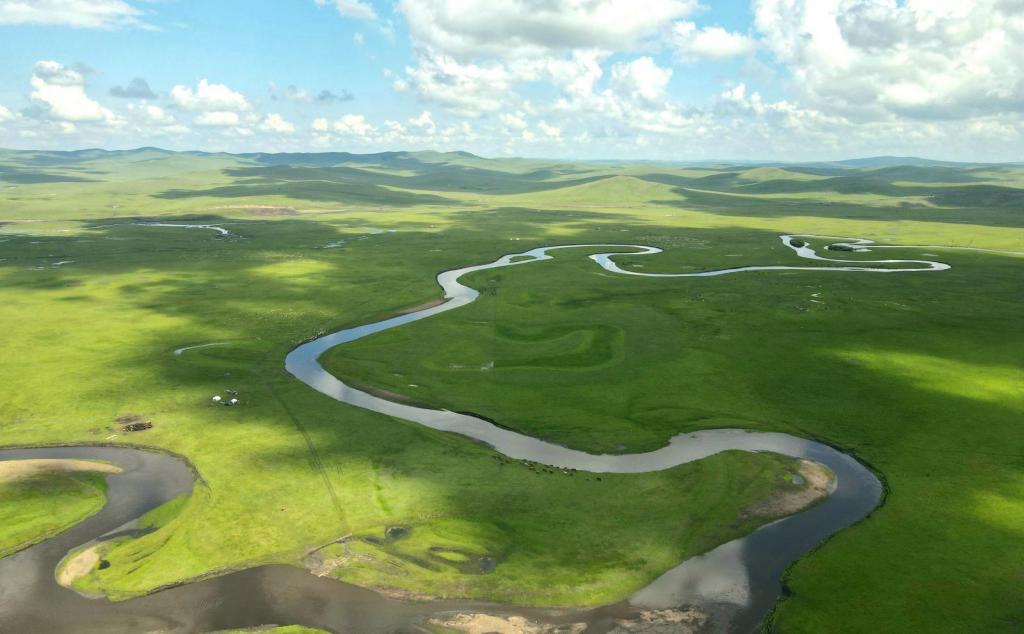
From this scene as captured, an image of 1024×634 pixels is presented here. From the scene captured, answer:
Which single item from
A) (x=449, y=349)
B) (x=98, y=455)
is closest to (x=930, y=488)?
(x=449, y=349)

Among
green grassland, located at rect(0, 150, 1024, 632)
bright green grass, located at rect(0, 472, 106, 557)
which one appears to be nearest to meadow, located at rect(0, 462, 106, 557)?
bright green grass, located at rect(0, 472, 106, 557)

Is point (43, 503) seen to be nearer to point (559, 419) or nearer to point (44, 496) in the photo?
point (44, 496)

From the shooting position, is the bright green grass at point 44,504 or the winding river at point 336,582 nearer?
the winding river at point 336,582

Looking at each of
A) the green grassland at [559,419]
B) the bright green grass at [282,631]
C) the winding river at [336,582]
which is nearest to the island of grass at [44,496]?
the winding river at [336,582]

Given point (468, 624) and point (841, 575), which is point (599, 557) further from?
point (841, 575)

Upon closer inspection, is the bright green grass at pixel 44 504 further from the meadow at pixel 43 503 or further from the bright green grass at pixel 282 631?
the bright green grass at pixel 282 631

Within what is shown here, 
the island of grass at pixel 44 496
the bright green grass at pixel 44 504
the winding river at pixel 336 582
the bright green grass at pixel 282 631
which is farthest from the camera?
the island of grass at pixel 44 496
